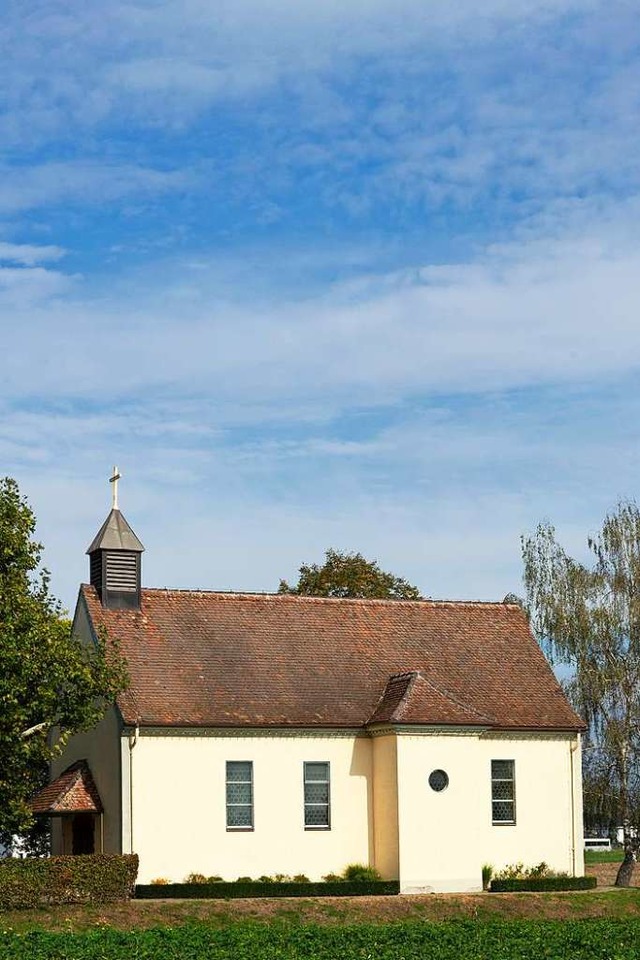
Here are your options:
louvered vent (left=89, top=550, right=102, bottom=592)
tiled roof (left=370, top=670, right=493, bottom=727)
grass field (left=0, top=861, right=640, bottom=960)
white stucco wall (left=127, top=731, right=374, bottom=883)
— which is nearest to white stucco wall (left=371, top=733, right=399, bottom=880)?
white stucco wall (left=127, top=731, right=374, bottom=883)

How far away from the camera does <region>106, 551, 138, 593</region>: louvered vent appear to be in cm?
4784

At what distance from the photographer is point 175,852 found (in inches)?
1720

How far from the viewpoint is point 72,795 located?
149ft

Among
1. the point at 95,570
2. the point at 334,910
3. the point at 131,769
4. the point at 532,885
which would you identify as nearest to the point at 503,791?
the point at 532,885

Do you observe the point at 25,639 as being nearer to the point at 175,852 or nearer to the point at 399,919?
the point at 175,852

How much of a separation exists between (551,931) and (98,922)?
11286mm

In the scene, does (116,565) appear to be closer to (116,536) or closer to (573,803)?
(116,536)

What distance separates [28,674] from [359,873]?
1268cm

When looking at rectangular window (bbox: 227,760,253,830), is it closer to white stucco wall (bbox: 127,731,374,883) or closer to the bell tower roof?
white stucco wall (bbox: 127,731,374,883)

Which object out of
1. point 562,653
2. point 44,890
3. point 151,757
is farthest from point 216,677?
point 562,653

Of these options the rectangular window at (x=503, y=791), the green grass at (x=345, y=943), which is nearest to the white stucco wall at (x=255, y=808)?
the rectangular window at (x=503, y=791)

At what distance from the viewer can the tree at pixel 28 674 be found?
39.1 m

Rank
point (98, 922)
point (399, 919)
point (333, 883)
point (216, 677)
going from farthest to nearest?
point (216, 677)
point (333, 883)
point (399, 919)
point (98, 922)

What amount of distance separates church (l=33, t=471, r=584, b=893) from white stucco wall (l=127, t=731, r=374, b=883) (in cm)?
4
